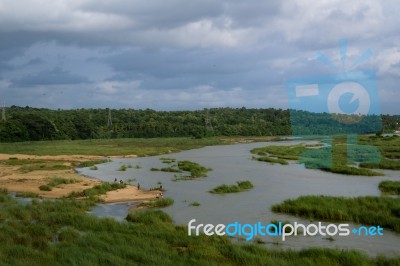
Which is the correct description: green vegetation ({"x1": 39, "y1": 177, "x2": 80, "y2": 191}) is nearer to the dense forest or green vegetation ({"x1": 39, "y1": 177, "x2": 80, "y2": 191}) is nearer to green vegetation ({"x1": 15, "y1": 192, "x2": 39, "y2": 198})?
green vegetation ({"x1": 15, "y1": 192, "x2": 39, "y2": 198})

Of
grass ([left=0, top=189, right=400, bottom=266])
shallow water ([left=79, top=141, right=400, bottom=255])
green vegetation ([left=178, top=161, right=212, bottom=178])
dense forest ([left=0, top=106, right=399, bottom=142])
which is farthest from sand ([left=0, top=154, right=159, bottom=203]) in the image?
dense forest ([left=0, top=106, right=399, bottom=142])

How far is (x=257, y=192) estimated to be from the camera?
25219mm

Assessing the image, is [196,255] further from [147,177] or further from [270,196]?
[147,177]

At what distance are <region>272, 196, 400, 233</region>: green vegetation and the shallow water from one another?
0.64 meters

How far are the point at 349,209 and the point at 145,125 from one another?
3472 inches

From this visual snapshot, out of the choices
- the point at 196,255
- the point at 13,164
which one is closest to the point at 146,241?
the point at 196,255

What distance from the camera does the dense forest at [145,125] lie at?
265ft

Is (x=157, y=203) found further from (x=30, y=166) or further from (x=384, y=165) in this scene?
(x=384, y=165)

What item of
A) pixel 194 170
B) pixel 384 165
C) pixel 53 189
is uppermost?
pixel 53 189

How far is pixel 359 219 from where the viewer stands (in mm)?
16969

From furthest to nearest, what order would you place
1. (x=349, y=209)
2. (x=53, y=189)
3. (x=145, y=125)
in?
1. (x=145, y=125)
2. (x=53, y=189)
3. (x=349, y=209)

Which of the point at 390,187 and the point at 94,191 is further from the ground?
the point at 94,191

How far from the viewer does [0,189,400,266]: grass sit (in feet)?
36.0

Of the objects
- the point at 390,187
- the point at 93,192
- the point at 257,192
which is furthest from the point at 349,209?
the point at 93,192
